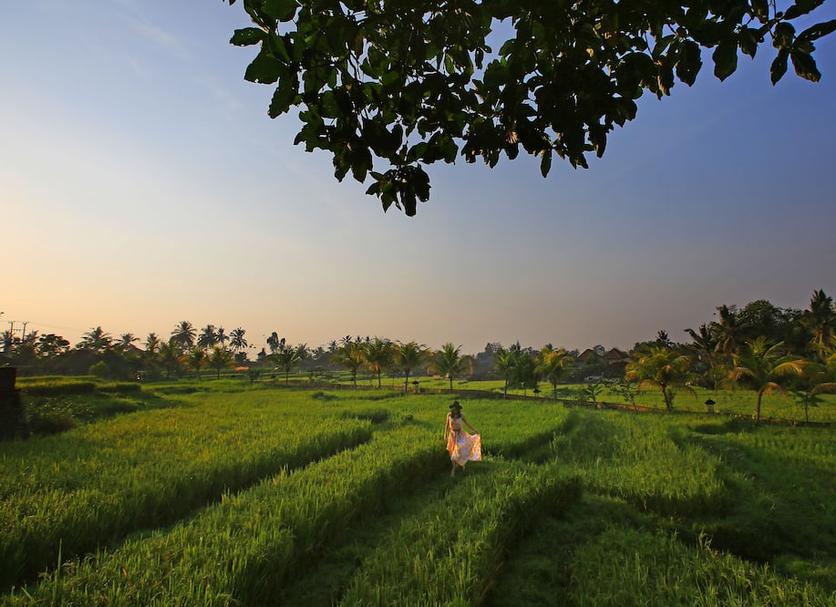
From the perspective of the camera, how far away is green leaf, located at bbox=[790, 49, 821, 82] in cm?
151

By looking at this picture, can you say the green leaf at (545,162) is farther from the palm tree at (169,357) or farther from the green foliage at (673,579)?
the palm tree at (169,357)

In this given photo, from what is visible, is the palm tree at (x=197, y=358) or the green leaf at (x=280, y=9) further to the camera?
the palm tree at (x=197, y=358)

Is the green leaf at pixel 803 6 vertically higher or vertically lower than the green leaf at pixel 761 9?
lower

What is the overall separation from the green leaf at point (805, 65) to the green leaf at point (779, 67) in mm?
23

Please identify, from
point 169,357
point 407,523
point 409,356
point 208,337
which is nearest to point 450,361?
point 409,356

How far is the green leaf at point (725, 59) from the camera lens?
61.6 inches

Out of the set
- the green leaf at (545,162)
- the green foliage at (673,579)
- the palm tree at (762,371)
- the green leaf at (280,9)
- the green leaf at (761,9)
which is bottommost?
the green foliage at (673,579)

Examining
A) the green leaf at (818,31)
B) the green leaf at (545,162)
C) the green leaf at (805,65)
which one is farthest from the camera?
the green leaf at (545,162)

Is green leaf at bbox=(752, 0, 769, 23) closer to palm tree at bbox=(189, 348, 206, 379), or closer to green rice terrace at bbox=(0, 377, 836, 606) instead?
green rice terrace at bbox=(0, 377, 836, 606)

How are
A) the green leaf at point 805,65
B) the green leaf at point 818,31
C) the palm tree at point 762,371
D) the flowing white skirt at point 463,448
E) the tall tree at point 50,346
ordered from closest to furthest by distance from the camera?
the green leaf at point 818,31
the green leaf at point 805,65
the flowing white skirt at point 463,448
the palm tree at point 762,371
the tall tree at point 50,346

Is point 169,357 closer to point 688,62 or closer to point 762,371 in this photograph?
point 762,371

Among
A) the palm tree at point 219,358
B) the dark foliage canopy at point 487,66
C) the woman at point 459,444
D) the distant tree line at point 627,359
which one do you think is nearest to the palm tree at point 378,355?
the distant tree line at point 627,359

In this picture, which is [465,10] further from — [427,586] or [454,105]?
[427,586]

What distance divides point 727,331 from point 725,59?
140 feet
